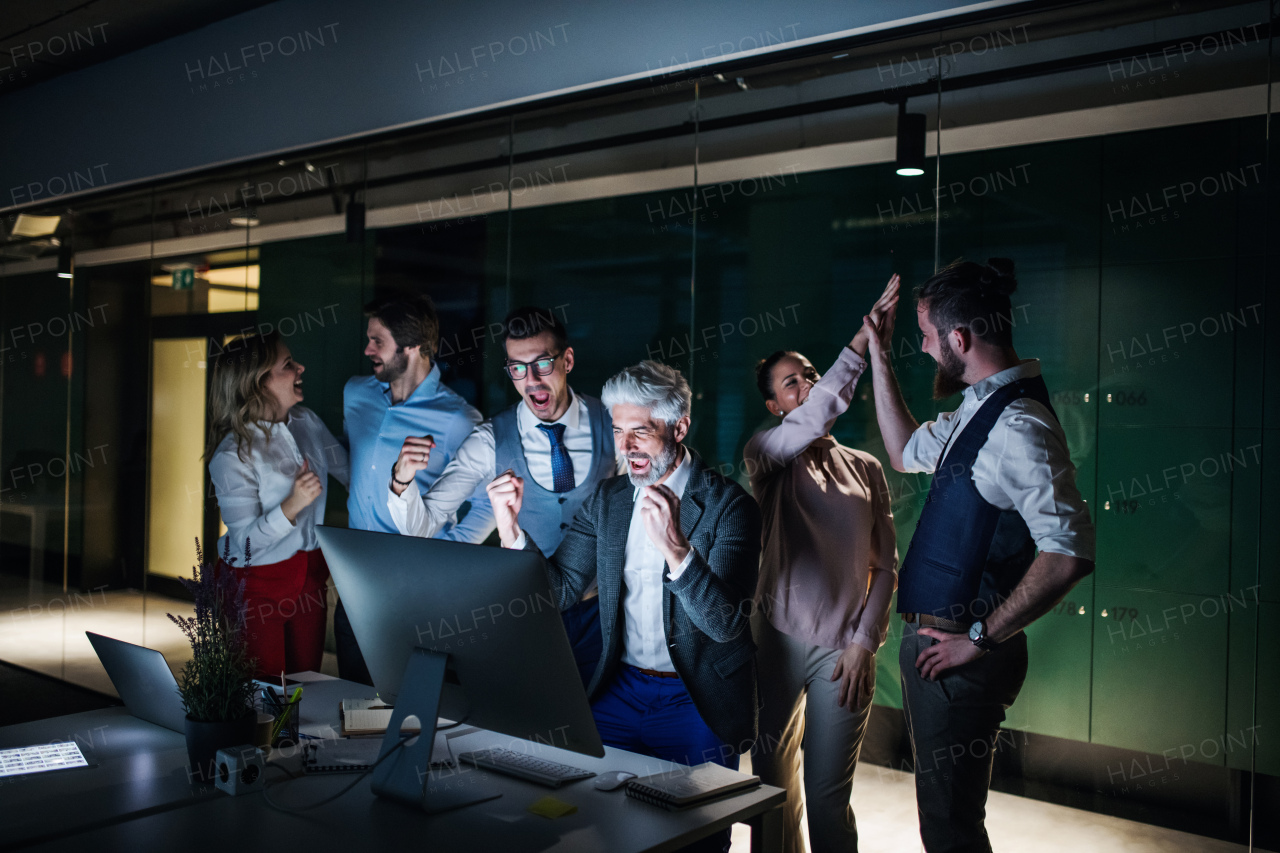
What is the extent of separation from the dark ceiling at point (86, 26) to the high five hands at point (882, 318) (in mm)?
3677

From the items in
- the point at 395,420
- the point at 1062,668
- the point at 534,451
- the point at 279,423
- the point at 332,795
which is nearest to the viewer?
the point at 332,795

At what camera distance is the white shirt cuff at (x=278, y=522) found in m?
4.15

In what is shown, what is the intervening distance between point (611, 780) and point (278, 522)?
261 centimetres

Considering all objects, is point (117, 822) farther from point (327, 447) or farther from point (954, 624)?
point (327, 447)

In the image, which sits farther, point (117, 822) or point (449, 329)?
point (449, 329)

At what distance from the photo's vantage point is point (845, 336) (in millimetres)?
3059

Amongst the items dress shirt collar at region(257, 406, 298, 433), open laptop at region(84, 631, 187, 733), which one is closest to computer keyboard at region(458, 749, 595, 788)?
open laptop at region(84, 631, 187, 733)

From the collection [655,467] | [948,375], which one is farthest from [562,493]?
[948,375]

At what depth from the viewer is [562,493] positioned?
363 cm

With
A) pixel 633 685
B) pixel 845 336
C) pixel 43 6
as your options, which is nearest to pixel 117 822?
pixel 633 685

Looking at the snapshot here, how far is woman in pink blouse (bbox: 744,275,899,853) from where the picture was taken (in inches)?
113

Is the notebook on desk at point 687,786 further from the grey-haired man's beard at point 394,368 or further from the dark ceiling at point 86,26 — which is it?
the dark ceiling at point 86,26

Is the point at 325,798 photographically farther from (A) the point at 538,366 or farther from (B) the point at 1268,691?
(B) the point at 1268,691

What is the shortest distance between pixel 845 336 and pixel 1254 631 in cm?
135
